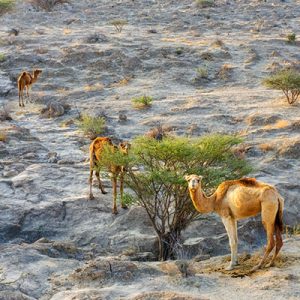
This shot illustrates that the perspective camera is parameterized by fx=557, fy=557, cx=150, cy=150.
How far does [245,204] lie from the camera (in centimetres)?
754

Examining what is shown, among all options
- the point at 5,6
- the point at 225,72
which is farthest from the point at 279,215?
the point at 5,6

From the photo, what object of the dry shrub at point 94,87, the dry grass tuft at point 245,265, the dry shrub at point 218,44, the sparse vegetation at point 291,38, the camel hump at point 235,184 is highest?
the sparse vegetation at point 291,38

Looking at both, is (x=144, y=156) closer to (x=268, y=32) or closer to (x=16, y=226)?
(x=16, y=226)

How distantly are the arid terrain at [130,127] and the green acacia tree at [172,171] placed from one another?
17.1 inches

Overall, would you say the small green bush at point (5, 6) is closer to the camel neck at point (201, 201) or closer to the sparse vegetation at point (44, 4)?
the sparse vegetation at point (44, 4)

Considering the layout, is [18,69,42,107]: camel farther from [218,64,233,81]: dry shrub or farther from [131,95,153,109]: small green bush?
[218,64,233,81]: dry shrub

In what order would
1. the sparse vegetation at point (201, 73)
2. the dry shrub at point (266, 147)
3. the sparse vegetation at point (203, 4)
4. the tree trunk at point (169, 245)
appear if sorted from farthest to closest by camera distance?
the sparse vegetation at point (203, 4) < the sparse vegetation at point (201, 73) < the dry shrub at point (266, 147) < the tree trunk at point (169, 245)

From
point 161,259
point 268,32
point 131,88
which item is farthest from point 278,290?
point 268,32

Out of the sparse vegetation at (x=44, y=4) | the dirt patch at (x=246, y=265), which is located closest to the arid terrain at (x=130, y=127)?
the dirt patch at (x=246, y=265)

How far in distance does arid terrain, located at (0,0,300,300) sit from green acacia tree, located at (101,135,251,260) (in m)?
0.44

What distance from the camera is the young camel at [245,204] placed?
734 cm

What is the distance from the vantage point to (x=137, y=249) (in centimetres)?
1009

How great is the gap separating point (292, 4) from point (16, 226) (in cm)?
3343

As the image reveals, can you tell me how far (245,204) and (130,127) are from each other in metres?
10.5
